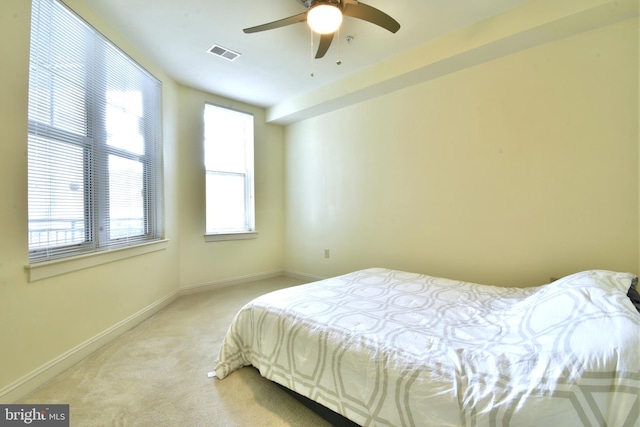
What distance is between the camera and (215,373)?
6.28 ft

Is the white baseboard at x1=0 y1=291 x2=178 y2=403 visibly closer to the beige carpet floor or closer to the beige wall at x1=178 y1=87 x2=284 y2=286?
the beige carpet floor

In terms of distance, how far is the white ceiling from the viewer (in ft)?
7.25

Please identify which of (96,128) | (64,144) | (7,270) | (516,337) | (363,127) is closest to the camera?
(516,337)

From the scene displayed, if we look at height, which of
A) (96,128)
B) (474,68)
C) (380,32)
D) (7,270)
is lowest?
(7,270)

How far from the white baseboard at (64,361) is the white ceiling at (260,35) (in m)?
2.64

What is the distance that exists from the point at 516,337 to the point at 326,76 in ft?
10.4

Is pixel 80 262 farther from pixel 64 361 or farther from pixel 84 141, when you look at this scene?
pixel 84 141

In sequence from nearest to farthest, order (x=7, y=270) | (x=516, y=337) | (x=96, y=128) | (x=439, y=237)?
(x=516, y=337)
(x=7, y=270)
(x=96, y=128)
(x=439, y=237)

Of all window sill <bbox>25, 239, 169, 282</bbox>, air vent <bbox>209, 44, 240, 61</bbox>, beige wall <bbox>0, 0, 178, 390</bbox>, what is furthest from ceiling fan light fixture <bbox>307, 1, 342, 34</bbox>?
window sill <bbox>25, 239, 169, 282</bbox>

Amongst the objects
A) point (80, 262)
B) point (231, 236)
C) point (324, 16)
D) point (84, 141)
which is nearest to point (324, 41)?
point (324, 16)

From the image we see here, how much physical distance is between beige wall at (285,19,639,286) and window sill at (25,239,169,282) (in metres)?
2.39

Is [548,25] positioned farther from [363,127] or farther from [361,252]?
[361,252]

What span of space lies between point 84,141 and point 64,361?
5.37 feet

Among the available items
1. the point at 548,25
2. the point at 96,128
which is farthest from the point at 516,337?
the point at 96,128
